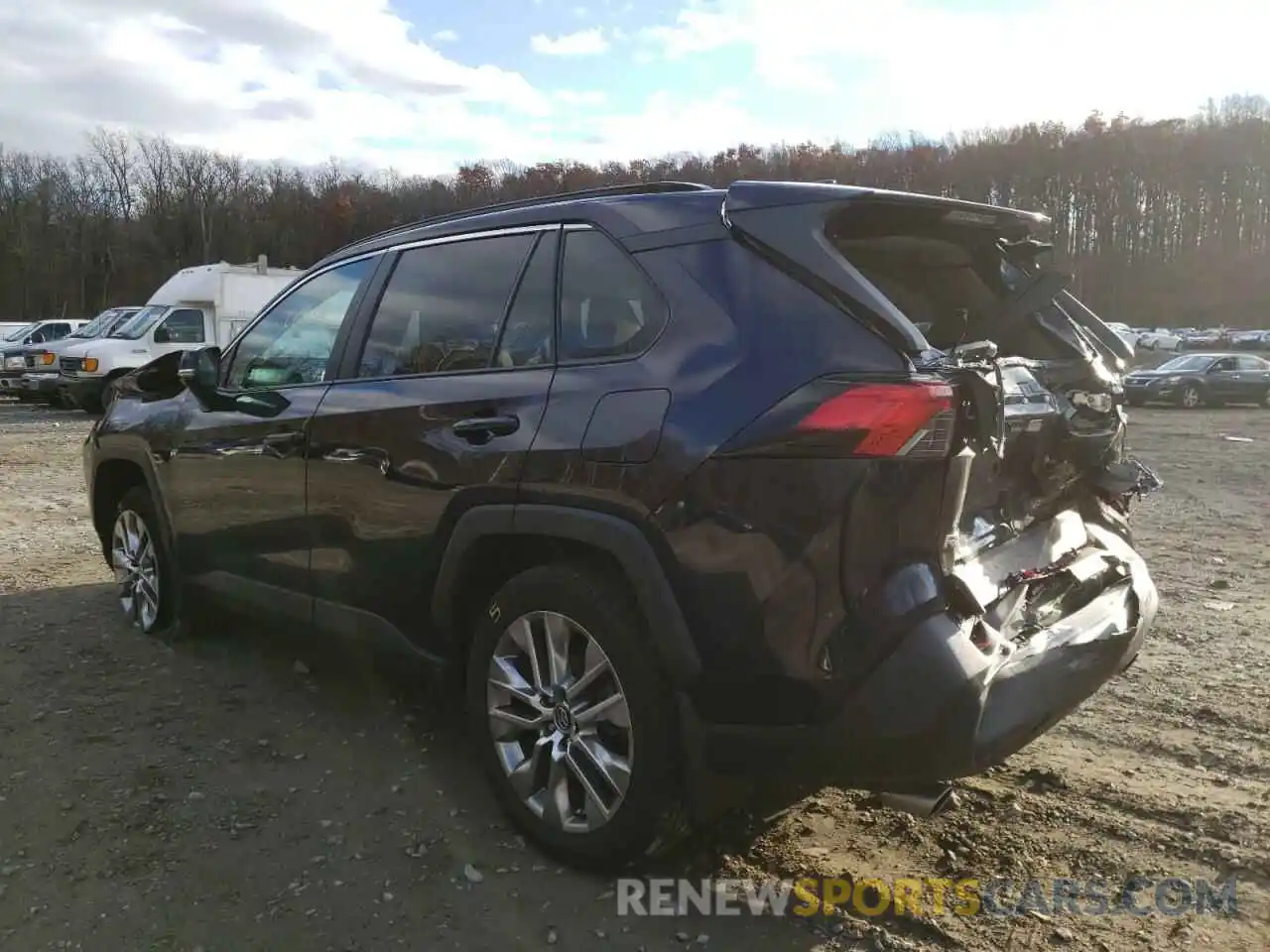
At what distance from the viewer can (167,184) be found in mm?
71125

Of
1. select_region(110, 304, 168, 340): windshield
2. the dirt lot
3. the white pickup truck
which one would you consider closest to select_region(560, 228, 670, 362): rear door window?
the dirt lot

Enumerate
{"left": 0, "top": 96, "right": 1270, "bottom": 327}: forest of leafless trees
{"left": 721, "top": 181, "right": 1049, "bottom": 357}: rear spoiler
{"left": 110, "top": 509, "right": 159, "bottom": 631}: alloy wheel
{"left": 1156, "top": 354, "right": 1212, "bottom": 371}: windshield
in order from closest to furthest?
{"left": 721, "top": 181, "right": 1049, "bottom": 357}: rear spoiler
{"left": 110, "top": 509, "right": 159, "bottom": 631}: alloy wheel
{"left": 1156, "top": 354, "right": 1212, "bottom": 371}: windshield
{"left": 0, "top": 96, "right": 1270, "bottom": 327}: forest of leafless trees

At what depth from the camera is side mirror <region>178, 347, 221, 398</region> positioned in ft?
13.9

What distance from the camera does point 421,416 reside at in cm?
317

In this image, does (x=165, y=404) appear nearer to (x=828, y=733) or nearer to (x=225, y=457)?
(x=225, y=457)

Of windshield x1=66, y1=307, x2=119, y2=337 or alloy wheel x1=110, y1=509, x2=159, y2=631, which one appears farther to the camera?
windshield x1=66, y1=307, x2=119, y2=337

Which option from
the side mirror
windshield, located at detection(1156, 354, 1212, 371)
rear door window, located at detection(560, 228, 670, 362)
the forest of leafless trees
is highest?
the forest of leafless trees

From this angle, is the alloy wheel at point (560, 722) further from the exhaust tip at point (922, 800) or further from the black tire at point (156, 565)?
the black tire at point (156, 565)

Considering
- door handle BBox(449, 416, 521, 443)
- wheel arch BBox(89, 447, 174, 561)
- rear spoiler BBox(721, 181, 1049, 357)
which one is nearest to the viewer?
rear spoiler BBox(721, 181, 1049, 357)

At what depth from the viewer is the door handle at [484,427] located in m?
2.90

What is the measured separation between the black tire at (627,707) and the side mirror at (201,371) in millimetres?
2023

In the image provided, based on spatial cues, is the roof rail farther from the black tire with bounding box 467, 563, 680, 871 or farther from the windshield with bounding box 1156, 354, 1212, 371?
the windshield with bounding box 1156, 354, 1212, 371

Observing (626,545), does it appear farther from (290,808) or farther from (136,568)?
(136,568)

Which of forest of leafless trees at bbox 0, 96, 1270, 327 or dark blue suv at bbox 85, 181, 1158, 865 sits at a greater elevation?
forest of leafless trees at bbox 0, 96, 1270, 327
